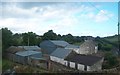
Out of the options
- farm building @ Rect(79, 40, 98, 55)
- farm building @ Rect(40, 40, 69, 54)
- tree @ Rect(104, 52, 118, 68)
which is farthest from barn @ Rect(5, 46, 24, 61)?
tree @ Rect(104, 52, 118, 68)

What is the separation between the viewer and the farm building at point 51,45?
356 inches

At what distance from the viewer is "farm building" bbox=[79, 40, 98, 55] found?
856cm

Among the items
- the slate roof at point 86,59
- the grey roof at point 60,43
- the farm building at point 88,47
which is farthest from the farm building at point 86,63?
the grey roof at point 60,43

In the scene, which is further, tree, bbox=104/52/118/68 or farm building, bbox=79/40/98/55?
farm building, bbox=79/40/98/55

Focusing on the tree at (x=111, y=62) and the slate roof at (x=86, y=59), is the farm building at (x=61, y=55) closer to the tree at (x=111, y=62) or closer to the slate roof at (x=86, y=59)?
the slate roof at (x=86, y=59)

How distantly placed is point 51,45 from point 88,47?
74.4 inches

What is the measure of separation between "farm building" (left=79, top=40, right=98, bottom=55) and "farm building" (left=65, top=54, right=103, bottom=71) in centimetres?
204

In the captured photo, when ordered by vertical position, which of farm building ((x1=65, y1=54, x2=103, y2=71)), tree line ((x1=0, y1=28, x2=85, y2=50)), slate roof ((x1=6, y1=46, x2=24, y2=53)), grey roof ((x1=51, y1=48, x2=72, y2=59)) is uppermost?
tree line ((x1=0, y1=28, x2=85, y2=50))

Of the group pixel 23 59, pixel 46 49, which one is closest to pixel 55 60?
pixel 23 59

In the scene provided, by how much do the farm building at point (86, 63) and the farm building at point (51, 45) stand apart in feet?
8.26

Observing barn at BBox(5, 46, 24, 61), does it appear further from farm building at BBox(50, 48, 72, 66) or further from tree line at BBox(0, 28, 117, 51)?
farm building at BBox(50, 48, 72, 66)

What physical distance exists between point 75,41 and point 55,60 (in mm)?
2275

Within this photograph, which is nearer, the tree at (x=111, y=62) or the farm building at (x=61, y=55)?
the tree at (x=111, y=62)

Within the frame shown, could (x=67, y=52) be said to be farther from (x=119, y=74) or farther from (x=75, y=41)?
(x=119, y=74)
